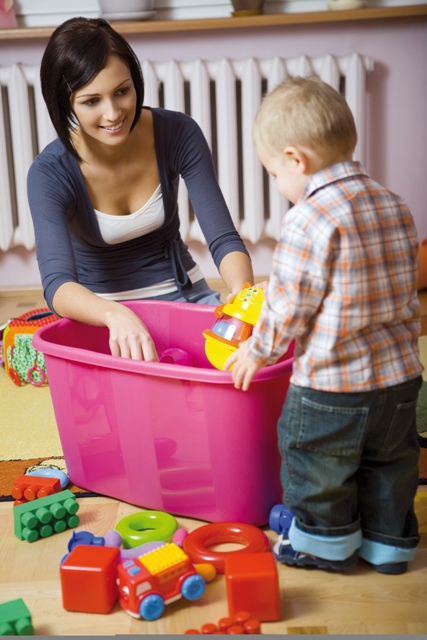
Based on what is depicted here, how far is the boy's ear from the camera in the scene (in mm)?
854

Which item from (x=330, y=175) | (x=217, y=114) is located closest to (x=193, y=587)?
(x=330, y=175)

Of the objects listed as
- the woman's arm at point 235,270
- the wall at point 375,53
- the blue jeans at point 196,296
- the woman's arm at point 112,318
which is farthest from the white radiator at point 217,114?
the woman's arm at point 112,318

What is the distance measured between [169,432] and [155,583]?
0.23 meters

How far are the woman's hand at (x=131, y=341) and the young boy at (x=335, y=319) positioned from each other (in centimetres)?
18

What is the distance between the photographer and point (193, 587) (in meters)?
0.90

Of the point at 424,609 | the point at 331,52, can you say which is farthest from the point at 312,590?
the point at 331,52

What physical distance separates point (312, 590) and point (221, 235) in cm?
68

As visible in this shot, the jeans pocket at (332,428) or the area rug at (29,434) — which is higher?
the jeans pocket at (332,428)

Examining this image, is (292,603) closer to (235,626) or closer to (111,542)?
(235,626)

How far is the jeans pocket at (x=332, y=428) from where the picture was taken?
872mm

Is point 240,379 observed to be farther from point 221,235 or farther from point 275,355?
point 221,235

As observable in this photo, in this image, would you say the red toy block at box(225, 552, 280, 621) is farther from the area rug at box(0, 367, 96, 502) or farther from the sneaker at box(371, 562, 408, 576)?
the area rug at box(0, 367, 96, 502)

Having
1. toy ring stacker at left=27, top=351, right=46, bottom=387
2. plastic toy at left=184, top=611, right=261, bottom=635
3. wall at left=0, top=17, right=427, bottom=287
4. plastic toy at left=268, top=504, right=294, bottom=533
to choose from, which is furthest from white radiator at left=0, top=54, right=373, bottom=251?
plastic toy at left=184, top=611, right=261, bottom=635

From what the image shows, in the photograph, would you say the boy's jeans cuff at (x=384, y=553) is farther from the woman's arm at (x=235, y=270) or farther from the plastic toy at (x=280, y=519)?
the woman's arm at (x=235, y=270)
